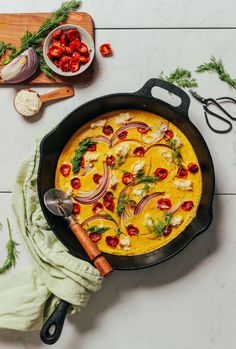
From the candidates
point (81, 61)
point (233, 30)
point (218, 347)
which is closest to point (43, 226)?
point (81, 61)

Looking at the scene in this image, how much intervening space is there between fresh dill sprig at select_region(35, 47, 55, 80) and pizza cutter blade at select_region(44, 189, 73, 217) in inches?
13.5

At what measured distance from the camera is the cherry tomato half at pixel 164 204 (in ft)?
5.14

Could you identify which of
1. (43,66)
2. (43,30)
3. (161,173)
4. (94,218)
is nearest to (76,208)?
(94,218)

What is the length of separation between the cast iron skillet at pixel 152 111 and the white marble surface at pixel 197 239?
57 millimetres

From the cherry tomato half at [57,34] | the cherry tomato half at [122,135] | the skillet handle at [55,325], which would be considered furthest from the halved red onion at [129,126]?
the skillet handle at [55,325]

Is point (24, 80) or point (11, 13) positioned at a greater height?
point (11, 13)

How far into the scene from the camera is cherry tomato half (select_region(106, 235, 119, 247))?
62.0 inches

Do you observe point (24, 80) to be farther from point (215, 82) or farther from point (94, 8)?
point (215, 82)

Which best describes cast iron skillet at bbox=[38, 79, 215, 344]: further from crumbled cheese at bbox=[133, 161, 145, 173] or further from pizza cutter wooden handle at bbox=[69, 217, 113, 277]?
crumbled cheese at bbox=[133, 161, 145, 173]

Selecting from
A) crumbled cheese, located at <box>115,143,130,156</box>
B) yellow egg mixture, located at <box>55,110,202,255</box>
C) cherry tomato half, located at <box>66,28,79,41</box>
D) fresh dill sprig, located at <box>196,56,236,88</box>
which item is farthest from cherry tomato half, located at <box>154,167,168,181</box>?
cherry tomato half, located at <box>66,28,79,41</box>

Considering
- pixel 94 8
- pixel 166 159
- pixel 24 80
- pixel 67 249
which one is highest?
pixel 94 8

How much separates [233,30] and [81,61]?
0.47m

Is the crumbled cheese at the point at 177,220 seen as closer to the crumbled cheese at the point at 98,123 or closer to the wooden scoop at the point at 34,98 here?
the crumbled cheese at the point at 98,123

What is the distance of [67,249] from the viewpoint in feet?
4.98
